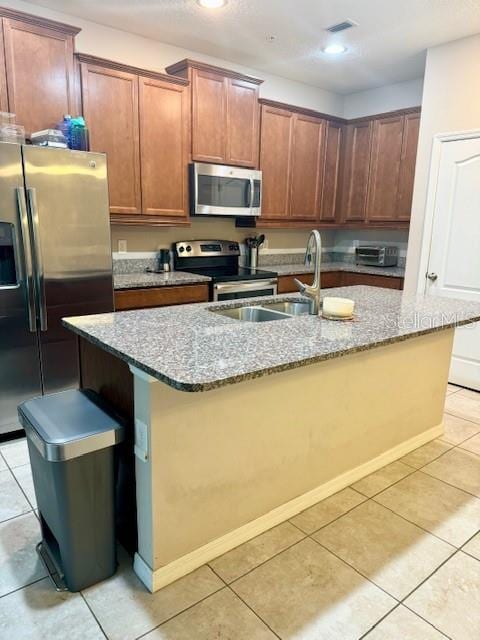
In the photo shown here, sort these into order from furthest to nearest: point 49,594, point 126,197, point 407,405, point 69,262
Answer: point 126,197 → point 69,262 → point 407,405 → point 49,594

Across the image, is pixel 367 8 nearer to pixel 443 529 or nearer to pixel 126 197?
pixel 126 197

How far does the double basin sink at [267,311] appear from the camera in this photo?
2.41 metres

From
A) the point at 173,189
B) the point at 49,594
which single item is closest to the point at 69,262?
the point at 173,189

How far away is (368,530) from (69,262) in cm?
224

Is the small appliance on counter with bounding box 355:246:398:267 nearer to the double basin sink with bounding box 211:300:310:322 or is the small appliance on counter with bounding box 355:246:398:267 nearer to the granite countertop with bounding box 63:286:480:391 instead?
the granite countertop with bounding box 63:286:480:391

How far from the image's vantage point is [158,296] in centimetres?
335

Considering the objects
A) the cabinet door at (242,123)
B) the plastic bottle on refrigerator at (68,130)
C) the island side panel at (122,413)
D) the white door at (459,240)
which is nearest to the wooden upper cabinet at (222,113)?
the cabinet door at (242,123)

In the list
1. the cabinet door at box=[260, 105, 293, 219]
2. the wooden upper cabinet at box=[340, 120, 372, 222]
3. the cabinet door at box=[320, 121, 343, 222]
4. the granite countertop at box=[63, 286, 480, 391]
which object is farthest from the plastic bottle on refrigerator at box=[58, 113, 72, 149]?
the wooden upper cabinet at box=[340, 120, 372, 222]

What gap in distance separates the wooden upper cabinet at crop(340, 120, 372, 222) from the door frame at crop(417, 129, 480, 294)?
995 millimetres

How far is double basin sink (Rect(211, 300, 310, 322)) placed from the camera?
2.41 m

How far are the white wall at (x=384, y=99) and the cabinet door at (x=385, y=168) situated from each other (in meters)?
0.33

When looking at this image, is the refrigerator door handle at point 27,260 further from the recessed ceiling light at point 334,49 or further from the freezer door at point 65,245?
the recessed ceiling light at point 334,49

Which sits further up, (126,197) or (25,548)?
(126,197)

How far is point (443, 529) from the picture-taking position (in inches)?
77.9
